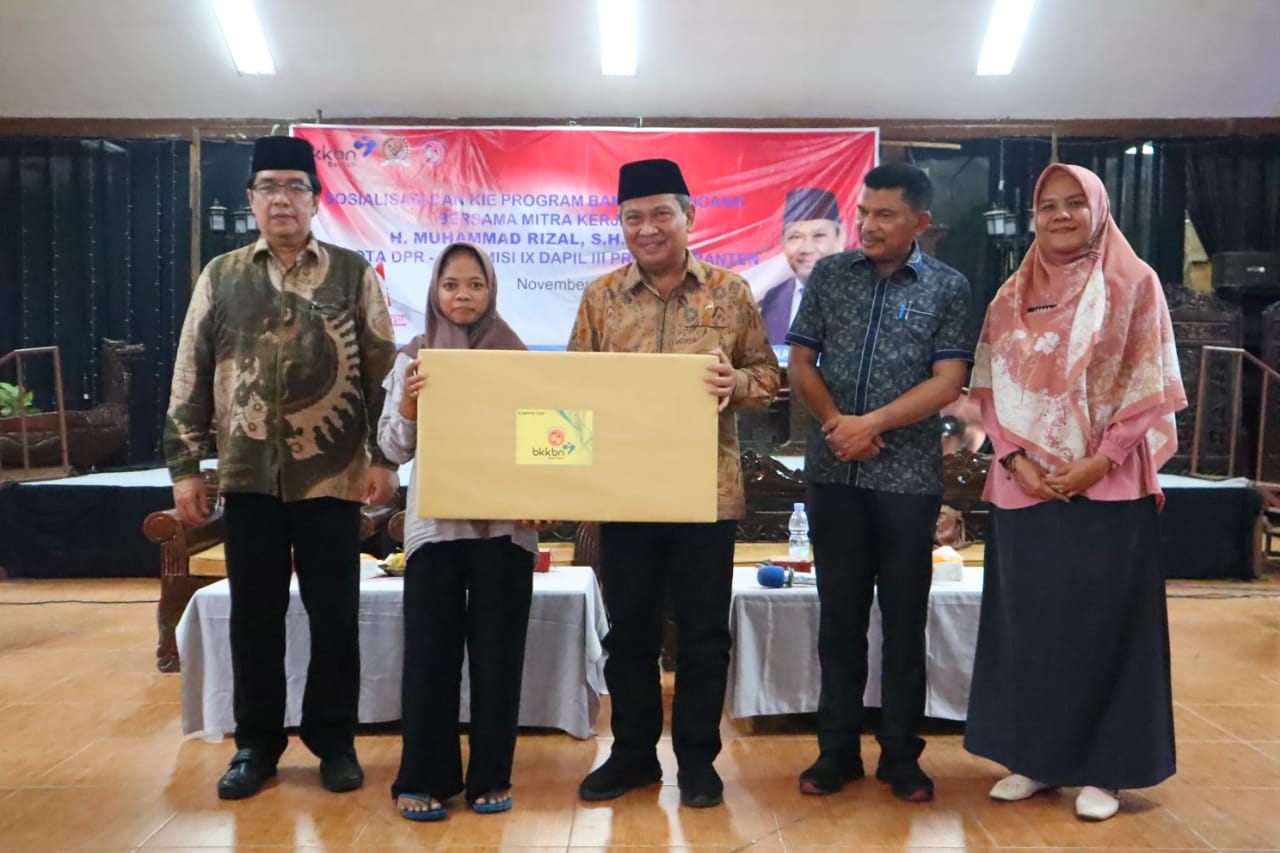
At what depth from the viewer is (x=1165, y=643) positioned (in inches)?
98.2

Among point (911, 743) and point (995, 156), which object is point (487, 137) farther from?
point (911, 743)

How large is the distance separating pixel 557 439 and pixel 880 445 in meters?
0.71

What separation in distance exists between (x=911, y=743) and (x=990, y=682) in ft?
0.72

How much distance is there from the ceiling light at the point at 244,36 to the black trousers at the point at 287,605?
15.7 feet

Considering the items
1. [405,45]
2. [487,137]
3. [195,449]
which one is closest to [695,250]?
[487,137]

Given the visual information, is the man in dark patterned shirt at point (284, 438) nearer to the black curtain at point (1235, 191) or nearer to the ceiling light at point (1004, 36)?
the ceiling light at point (1004, 36)

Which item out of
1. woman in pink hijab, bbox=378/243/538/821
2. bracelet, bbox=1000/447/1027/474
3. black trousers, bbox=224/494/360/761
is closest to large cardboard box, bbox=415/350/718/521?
woman in pink hijab, bbox=378/243/538/821

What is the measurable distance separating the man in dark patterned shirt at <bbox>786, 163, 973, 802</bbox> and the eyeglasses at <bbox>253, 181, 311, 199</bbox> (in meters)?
1.14

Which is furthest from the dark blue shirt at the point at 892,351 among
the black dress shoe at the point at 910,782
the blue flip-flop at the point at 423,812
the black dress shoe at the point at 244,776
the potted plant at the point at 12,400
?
the potted plant at the point at 12,400

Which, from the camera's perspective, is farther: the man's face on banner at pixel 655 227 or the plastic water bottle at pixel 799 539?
the plastic water bottle at pixel 799 539

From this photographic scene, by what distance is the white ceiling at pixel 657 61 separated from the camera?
6.52 meters

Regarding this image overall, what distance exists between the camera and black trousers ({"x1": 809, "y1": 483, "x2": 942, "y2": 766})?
8.38 feet

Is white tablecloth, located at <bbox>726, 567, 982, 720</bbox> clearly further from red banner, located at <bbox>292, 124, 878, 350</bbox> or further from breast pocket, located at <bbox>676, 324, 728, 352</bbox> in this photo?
red banner, located at <bbox>292, 124, 878, 350</bbox>

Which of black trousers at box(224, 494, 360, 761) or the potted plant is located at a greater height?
the potted plant
